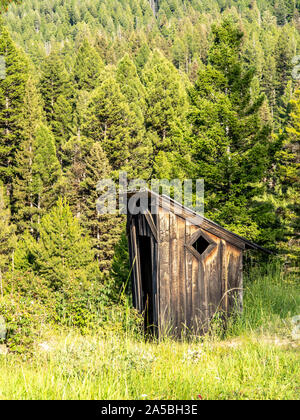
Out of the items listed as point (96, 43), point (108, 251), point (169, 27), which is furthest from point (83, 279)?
point (169, 27)

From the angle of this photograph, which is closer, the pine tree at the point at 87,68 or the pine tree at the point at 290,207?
the pine tree at the point at 290,207

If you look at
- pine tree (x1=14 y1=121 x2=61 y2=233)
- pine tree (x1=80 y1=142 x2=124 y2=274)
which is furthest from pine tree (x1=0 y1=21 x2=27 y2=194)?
pine tree (x1=80 y1=142 x2=124 y2=274)

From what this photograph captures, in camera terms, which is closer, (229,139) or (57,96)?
(229,139)

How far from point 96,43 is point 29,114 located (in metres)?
39.6

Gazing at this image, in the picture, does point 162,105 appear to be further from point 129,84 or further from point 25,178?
point 25,178

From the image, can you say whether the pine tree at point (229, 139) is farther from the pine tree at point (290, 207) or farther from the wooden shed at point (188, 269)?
the wooden shed at point (188, 269)

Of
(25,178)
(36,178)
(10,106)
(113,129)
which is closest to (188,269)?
(113,129)

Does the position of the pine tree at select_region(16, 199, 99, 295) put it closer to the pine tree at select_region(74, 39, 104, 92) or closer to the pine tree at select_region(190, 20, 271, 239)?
the pine tree at select_region(190, 20, 271, 239)

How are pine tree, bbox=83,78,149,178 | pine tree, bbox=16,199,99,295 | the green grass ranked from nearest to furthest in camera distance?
the green grass → pine tree, bbox=16,199,99,295 → pine tree, bbox=83,78,149,178

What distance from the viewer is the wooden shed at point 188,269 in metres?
7.83

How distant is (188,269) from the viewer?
7.92 metres

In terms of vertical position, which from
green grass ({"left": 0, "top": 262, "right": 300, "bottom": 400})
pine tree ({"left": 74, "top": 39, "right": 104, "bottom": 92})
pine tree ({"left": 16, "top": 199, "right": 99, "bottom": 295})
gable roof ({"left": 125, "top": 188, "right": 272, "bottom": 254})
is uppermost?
pine tree ({"left": 74, "top": 39, "right": 104, "bottom": 92})

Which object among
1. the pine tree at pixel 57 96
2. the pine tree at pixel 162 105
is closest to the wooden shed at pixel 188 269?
the pine tree at pixel 162 105

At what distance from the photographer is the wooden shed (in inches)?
308
